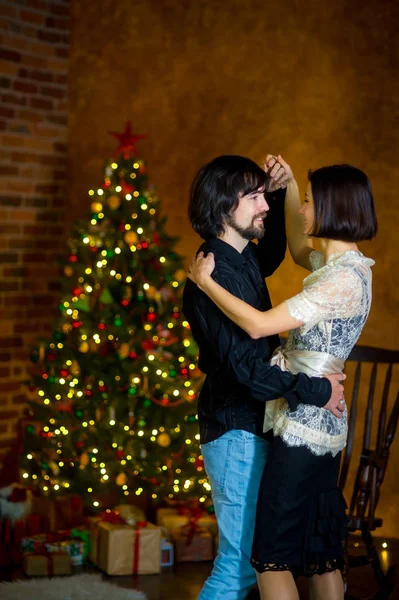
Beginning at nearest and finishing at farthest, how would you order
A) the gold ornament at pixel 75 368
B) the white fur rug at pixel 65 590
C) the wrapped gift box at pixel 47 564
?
the white fur rug at pixel 65 590
the wrapped gift box at pixel 47 564
the gold ornament at pixel 75 368

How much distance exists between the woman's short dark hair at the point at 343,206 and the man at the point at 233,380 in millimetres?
189

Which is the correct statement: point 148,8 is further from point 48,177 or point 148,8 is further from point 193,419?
point 193,419

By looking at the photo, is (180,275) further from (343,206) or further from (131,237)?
(343,206)

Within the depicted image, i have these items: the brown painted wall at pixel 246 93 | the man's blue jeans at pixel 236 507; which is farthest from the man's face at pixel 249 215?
the brown painted wall at pixel 246 93

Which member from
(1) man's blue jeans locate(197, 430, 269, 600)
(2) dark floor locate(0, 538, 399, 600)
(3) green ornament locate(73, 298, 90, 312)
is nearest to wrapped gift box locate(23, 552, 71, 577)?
(2) dark floor locate(0, 538, 399, 600)

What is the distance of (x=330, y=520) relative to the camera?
2.37m

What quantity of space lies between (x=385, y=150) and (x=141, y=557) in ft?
6.87

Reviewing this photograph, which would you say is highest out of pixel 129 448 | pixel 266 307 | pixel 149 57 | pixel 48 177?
pixel 149 57

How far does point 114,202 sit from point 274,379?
1.97 meters

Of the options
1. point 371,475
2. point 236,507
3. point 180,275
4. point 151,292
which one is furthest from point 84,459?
point 236,507

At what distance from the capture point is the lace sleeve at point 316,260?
2.50m

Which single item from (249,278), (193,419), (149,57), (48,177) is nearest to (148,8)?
(149,57)

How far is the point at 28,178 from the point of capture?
495 centimetres

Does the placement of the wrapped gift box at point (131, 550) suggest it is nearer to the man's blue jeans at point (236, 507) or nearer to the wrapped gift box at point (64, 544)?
the wrapped gift box at point (64, 544)
